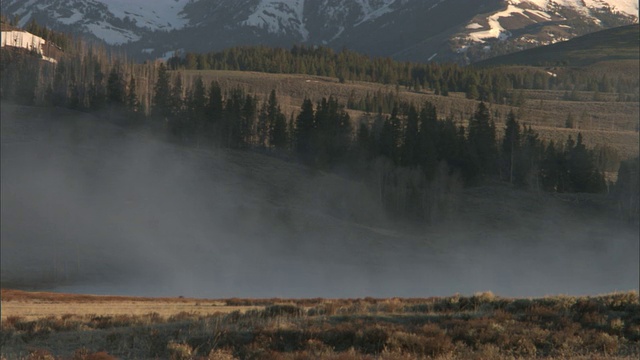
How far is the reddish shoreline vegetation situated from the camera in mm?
18062

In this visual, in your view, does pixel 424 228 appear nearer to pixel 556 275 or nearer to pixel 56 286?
pixel 556 275

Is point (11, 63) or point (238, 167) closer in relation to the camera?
point (238, 167)

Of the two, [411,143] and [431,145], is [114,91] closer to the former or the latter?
[411,143]

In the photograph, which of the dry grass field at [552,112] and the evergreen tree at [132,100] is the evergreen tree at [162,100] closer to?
the evergreen tree at [132,100]

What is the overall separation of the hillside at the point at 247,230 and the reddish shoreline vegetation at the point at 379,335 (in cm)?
3998

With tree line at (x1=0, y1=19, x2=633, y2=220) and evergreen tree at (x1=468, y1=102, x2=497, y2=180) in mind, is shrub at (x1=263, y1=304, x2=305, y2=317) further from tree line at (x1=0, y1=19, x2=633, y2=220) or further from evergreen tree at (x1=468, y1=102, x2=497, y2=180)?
evergreen tree at (x1=468, y1=102, x2=497, y2=180)

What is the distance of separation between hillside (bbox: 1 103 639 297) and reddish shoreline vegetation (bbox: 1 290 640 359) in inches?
1574

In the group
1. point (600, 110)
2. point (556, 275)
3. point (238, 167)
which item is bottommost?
point (556, 275)

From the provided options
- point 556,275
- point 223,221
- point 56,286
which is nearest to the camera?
point 56,286

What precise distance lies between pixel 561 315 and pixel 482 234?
76.6 m

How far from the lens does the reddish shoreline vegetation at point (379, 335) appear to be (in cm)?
1806

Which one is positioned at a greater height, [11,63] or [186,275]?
[11,63]

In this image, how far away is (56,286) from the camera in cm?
A: 6181

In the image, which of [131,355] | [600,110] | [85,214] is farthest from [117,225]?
[600,110]
